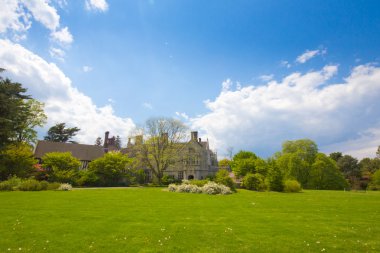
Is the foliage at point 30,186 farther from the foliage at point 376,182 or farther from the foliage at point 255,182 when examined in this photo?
the foliage at point 376,182

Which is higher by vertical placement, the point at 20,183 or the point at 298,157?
the point at 298,157

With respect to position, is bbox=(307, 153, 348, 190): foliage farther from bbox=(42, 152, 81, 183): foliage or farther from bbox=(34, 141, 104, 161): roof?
bbox=(34, 141, 104, 161): roof

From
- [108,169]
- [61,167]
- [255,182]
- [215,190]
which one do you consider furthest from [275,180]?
[61,167]

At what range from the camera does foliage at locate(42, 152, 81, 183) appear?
3453cm

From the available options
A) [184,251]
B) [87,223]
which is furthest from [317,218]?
[87,223]

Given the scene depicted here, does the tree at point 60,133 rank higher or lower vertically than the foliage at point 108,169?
→ higher

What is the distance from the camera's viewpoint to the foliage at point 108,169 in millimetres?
39750

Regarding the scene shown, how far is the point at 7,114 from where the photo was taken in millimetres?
21547

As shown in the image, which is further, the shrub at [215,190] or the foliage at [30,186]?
the shrub at [215,190]

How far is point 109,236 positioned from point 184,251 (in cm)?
259

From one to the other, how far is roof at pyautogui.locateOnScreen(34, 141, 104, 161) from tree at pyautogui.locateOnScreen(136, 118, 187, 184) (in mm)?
13136

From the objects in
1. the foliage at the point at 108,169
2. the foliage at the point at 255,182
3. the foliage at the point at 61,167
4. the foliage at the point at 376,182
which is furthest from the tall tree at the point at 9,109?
the foliage at the point at 376,182

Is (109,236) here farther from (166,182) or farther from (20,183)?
(166,182)

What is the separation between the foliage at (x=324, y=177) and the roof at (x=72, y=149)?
1732 inches
